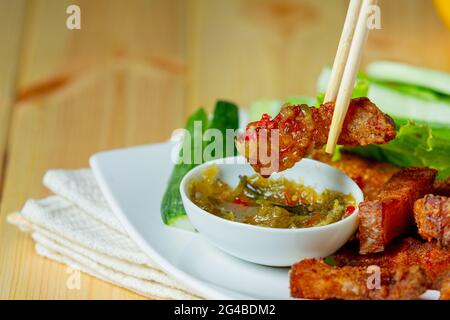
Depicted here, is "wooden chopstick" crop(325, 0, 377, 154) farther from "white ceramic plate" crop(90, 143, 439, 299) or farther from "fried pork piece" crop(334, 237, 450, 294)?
"white ceramic plate" crop(90, 143, 439, 299)

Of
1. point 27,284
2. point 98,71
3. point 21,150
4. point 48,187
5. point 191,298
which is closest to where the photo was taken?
point 191,298

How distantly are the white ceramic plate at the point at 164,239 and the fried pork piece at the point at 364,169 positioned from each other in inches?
24.3

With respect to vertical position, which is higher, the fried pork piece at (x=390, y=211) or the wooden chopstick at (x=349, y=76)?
the wooden chopstick at (x=349, y=76)

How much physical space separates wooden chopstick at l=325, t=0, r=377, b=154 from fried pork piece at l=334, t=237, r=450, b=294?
0.40m

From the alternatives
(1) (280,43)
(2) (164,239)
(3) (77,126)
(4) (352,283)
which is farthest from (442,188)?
(1) (280,43)

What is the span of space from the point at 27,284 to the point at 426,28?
3.65 meters

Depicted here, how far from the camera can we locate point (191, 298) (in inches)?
127

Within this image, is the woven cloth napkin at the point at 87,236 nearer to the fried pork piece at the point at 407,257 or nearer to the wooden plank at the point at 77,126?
the wooden plank at the point at 77,126

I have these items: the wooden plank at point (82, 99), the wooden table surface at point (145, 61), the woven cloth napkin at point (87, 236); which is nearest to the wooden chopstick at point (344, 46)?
the woven cloth napkin at point (87, 236)

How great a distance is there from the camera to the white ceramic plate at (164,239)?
2.99 metres

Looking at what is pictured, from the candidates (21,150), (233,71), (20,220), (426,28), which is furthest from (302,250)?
(426,28)

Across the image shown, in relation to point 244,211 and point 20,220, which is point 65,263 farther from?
point 244,211

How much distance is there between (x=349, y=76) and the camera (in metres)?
2.96

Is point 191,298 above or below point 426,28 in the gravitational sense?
below
